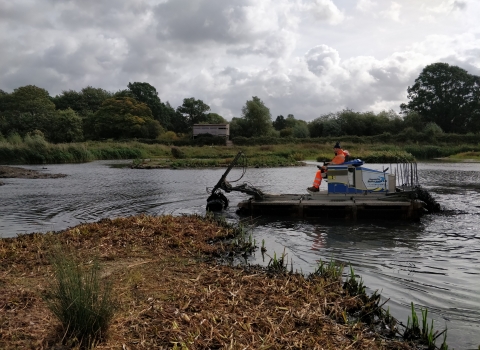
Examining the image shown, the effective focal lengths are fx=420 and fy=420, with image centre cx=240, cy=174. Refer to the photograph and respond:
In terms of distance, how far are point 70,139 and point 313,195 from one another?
226 feet

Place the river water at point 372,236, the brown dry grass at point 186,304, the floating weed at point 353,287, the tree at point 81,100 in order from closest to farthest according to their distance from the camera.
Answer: the brown dry grass at point 186,304 → the floating weed at point 353,287 → the river water at point 372,236 → the tree at point 81,100

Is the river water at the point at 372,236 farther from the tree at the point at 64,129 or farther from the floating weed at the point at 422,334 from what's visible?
the tree at the point at 64,129

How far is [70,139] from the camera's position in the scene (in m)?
75.8

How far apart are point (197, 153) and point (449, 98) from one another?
5653 cm

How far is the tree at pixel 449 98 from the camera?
3285 inches

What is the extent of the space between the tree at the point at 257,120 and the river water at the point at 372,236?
212 ft

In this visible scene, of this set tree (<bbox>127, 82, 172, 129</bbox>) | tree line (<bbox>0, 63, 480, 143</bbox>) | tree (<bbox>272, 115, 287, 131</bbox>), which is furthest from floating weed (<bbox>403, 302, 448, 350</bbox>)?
tree (<bbox>272, 115, 287, 131</bbox>)

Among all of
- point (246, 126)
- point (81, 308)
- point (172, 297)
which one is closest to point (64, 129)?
point (246, 126)

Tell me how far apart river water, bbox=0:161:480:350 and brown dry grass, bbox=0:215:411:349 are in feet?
4.79

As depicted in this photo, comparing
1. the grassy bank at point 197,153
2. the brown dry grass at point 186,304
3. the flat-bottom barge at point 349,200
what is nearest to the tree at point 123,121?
the grassy bank at point 197,153

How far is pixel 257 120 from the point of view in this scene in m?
89.9

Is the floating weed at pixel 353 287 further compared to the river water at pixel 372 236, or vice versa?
the river water at pixel 372 236

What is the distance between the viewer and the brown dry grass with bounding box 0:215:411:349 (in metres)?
4.87

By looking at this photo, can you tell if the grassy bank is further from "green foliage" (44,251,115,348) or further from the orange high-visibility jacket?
"green foliage" (44,251,115,348)
